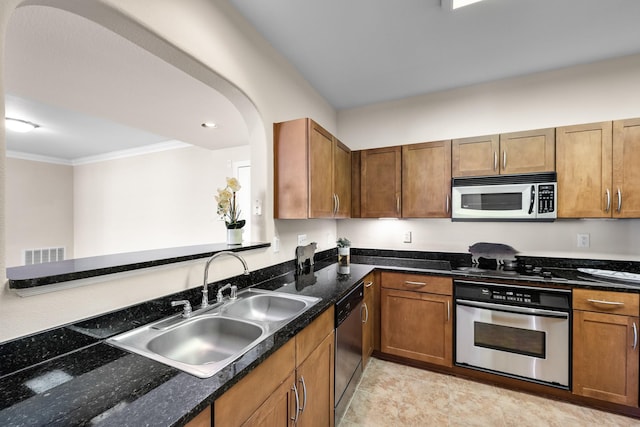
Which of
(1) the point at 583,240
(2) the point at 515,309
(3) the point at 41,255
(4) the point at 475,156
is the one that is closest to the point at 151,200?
(3) the point at 41,255

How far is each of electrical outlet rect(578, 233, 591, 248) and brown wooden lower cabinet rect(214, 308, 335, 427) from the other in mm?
2434

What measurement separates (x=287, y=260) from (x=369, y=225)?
4.29ft

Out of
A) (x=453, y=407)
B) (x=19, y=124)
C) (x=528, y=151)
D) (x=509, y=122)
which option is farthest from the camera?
(x=19, y=124)

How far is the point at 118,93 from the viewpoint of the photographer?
7.23 ft

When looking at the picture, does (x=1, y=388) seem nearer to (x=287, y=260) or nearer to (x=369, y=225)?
(x=287, y=260)

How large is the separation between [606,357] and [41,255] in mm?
7936

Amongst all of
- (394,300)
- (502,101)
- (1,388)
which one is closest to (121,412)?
(1,388)

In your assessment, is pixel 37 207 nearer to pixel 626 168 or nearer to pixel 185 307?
pixel 185 307

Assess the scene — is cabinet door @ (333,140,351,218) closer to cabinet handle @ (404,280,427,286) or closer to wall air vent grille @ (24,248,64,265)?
cabinet handle @ (404,280,427,286)

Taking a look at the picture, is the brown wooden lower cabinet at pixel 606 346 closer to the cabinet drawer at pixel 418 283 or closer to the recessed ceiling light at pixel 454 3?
the cabinet drawer at pixel 418 283

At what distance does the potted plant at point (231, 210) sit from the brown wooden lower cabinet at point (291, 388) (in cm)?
83

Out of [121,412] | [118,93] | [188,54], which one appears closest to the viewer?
[121,412]

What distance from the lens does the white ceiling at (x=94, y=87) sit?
150 cm

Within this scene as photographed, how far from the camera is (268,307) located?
1.65 m
